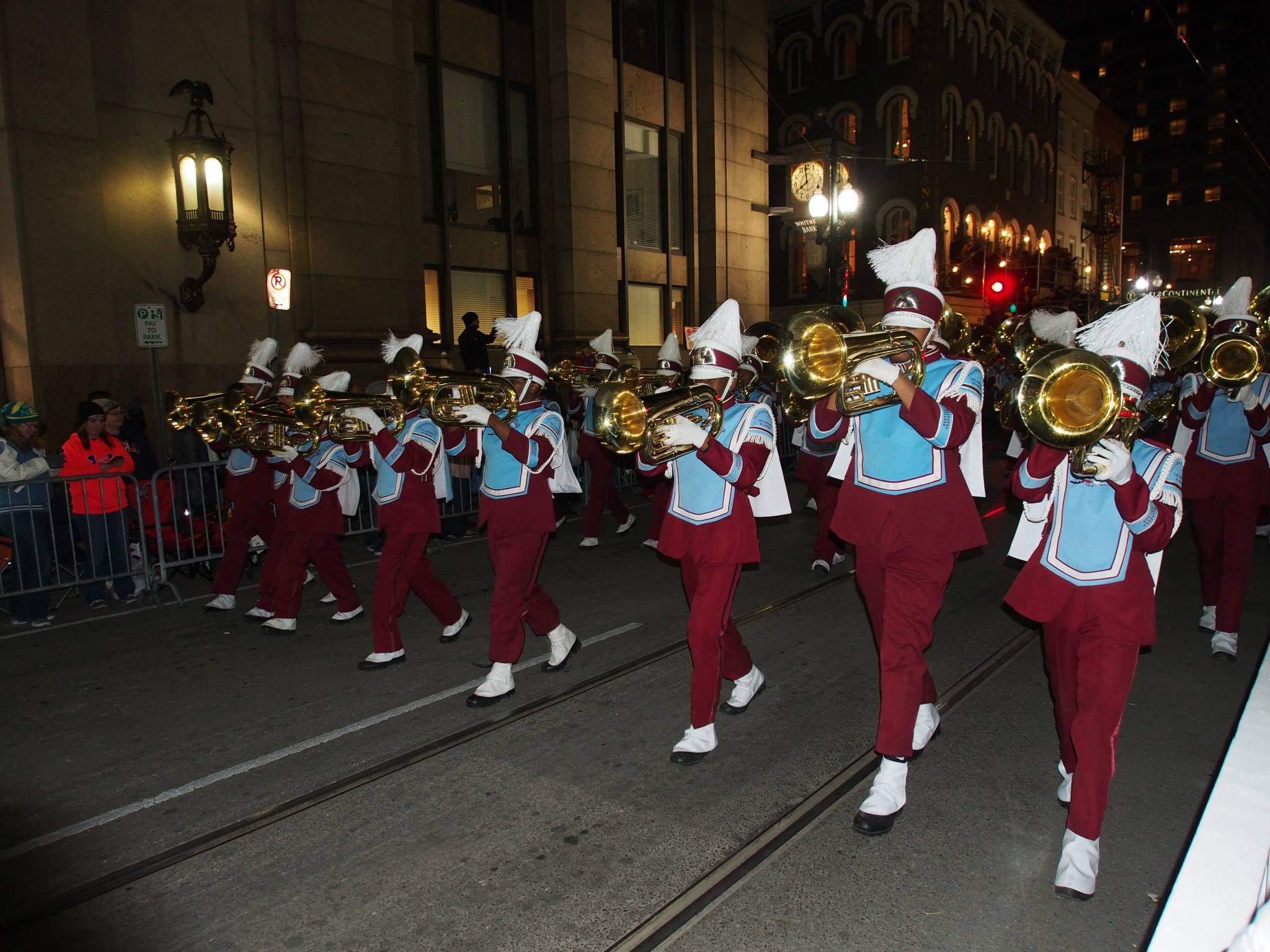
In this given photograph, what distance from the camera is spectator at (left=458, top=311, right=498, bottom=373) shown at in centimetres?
1389

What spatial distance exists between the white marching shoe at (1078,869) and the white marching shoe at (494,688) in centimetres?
311

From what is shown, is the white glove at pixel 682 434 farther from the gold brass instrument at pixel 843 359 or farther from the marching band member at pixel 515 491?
the marching band member at pixel 515 491

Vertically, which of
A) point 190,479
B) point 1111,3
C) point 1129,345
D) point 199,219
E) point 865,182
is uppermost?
point 1111,3

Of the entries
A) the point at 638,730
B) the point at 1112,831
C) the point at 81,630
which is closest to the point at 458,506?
the point at 81,630

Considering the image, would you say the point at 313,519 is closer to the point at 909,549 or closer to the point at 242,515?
the point at 242,515

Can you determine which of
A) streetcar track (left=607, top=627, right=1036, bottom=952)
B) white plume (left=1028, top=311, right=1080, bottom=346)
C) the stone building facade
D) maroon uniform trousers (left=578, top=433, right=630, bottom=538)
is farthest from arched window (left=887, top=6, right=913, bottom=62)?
streetcar track (left=607, top=627, right=1036, bottom=952)

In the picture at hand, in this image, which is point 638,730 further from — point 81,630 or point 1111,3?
point 1111,3

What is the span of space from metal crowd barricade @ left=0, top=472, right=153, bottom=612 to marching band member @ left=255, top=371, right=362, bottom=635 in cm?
189

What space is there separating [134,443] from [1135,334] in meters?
8.95

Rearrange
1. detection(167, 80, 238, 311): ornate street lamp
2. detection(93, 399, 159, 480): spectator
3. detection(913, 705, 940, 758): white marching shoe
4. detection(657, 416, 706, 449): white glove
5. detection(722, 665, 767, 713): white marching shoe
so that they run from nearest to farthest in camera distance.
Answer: detection(657, 416, 706, 449): white glove → detection(913, 705, 940, 758): white marching shoe → detection(722, 665, 767, 713): white marching shoe → detection(93, 399, 159, 480): spectator → detection(167, 80, 238, 311): ornate street lamp

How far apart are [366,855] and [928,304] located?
3504mm

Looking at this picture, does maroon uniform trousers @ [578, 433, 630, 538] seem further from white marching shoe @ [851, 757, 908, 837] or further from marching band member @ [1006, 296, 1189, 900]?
marching band member @ [1006, 296, 1189, 900]

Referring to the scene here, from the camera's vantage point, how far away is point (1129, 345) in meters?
3.38

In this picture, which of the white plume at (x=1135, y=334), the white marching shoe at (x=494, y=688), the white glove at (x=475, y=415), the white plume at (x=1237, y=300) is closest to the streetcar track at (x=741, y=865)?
the white marching shoe at (x=494, y=688)
